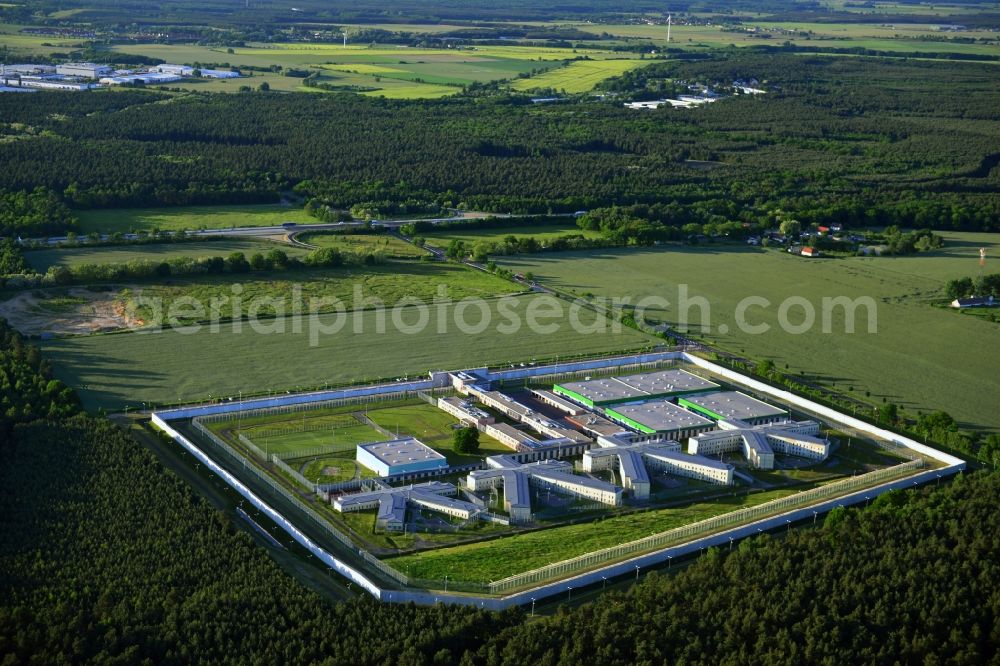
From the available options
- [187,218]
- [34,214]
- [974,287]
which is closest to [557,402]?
[974,287]

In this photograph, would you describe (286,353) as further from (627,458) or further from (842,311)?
(842,311)

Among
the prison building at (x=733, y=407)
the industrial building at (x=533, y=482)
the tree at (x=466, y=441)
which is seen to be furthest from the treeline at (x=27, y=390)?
the prison building at (x=733, y=407)

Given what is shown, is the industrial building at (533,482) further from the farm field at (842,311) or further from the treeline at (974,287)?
the treeline at (974,287)

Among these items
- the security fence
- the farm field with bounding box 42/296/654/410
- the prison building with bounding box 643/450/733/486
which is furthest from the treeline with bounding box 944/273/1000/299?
the prison building with bounding box 643/450/733/486

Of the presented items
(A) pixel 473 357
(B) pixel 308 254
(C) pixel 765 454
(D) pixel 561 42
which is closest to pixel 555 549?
(C) pixel 765 454

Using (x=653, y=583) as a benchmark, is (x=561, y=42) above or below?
above

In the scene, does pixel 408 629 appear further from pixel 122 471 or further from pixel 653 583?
pixel 122 471
